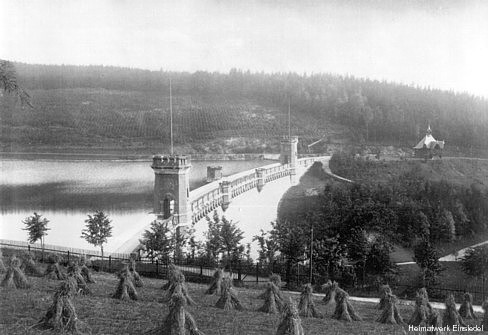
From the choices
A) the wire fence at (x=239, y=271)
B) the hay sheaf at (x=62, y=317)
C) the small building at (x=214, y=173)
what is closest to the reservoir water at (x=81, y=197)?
the small building at (x=214, y=173)

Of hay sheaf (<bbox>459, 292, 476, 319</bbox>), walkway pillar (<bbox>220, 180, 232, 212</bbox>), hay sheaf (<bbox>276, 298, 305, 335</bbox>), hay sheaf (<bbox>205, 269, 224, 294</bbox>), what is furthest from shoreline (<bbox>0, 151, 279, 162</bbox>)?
hay sheaf (<bbox>276, 298, 305, 335</bbox>)

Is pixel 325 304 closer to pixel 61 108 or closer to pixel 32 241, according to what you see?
pixel 32 241

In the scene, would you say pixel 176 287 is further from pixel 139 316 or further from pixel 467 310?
pixel 467 310

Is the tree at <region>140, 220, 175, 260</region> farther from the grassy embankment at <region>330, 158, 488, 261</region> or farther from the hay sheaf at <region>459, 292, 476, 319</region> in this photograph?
the grassy embankment at <region>330, 158, 488, 261</region>

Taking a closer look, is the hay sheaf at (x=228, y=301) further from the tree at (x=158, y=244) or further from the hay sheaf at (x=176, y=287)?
the tree at (x=158, y=244)

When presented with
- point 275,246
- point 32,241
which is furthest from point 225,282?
point 32,241
